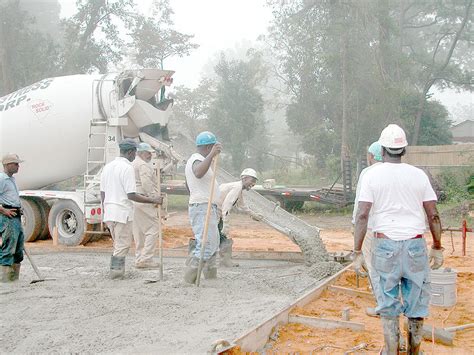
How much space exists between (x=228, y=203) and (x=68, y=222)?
4.83 metres

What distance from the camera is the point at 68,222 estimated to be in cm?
1193

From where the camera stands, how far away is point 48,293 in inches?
271

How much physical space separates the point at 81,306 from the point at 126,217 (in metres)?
1.76

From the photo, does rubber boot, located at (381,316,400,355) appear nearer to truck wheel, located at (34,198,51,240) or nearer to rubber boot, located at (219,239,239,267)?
rubber boot, located at (219,239,239,267)

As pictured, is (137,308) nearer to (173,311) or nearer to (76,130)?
(173,311)

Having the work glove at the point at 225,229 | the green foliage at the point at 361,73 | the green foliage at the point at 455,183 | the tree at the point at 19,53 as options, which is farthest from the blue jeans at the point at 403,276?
the tree at the point at 19,53

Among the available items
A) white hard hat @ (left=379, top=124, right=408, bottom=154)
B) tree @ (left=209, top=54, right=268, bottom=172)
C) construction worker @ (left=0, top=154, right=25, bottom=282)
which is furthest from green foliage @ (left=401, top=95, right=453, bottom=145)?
white hard hat @ (left=379, top=124, right=408, bottom=154)

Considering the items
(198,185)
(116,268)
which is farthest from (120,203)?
(198,185)

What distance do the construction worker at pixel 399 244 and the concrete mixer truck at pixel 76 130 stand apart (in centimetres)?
764

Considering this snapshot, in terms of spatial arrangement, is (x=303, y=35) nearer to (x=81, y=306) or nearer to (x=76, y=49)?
(x=76, y=49)

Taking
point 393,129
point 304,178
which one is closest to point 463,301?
point 393,129

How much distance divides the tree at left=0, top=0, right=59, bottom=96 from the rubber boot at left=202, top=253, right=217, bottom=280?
2198 cm

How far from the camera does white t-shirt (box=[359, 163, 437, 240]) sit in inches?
174

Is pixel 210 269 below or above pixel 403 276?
below
